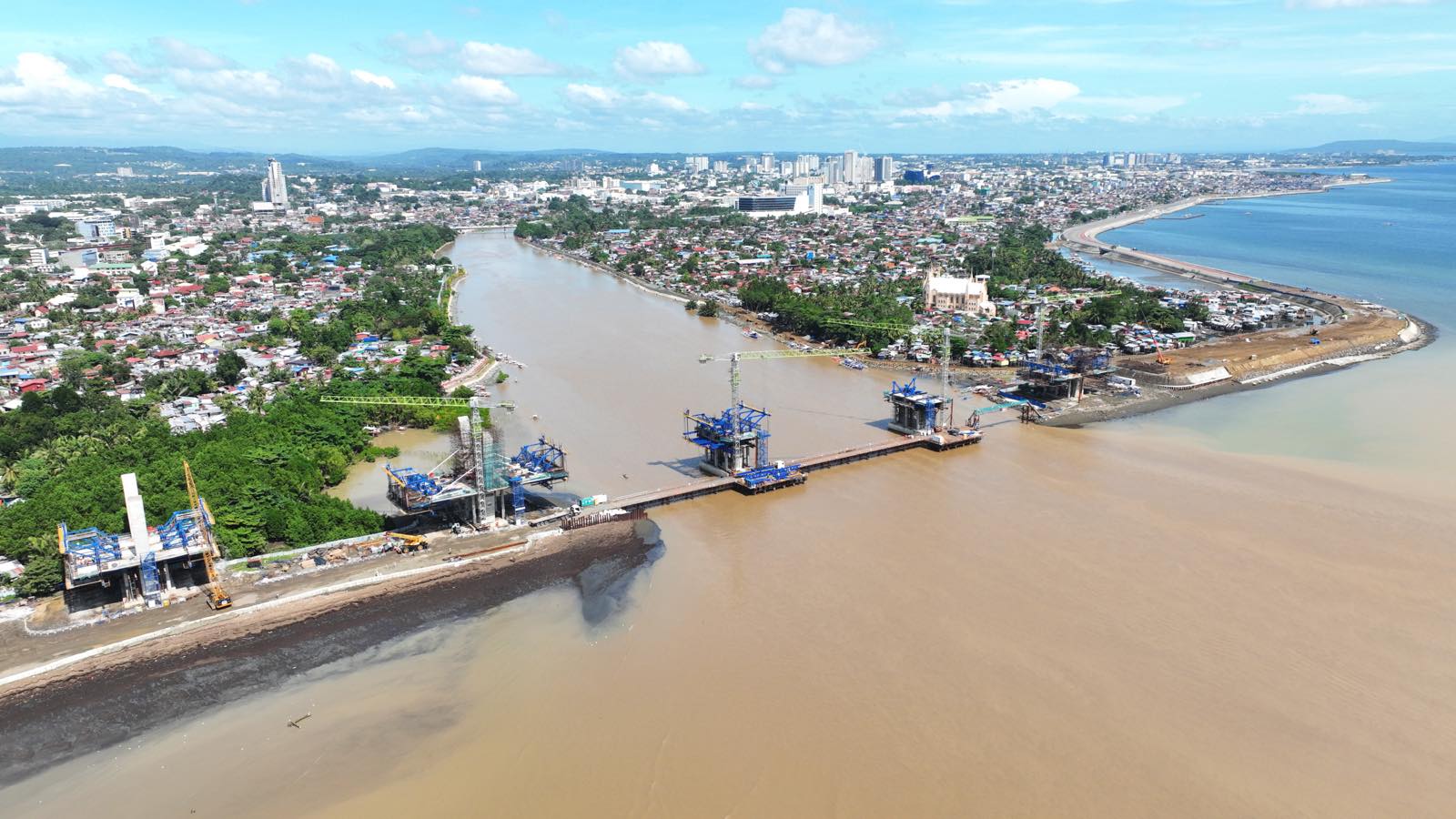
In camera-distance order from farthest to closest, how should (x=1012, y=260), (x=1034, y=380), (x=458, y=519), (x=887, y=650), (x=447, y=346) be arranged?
(x=1012, y=260) < (x=447, y=346) < (x=1034, y=380) < (x=458, y=519) < (x=887, y=650)

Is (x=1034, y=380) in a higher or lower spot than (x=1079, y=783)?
higher

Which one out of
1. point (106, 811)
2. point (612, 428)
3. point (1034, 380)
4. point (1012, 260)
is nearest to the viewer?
point (106, 811)

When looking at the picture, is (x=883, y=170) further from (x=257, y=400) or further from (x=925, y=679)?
(x=925, y=679)

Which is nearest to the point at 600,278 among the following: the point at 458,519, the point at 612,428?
the point at 612,428

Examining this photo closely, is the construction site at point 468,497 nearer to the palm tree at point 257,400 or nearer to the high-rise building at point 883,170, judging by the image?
the palm tree at point 257,400

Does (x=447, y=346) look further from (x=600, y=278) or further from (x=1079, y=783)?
(x=1079, y=783)

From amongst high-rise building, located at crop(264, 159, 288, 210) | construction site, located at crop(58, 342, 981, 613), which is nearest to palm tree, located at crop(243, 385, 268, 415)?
construction site, located at crop(58, 342, 981, 613)

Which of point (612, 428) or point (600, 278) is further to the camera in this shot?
point (600, 278)

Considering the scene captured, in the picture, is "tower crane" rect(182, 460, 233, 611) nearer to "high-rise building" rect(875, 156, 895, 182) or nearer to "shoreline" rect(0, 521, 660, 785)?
"shoreline" rect(0, 521, 660, 785)
